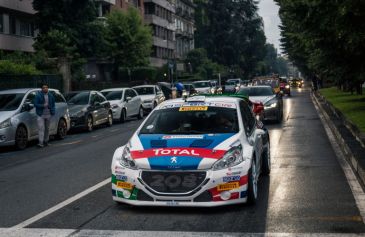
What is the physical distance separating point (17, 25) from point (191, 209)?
41819mm

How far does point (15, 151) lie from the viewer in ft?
57.3

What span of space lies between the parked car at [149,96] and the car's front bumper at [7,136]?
16484 mm

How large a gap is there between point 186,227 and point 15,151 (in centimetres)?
1144

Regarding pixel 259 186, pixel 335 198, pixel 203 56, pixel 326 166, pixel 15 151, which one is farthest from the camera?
pixel 203 56

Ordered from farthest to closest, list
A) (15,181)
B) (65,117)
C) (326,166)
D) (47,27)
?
1. (47,27)
2. (65,117)
3. (326,166)
4. (15,181)

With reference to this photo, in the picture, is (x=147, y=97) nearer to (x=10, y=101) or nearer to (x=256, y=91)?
(x=256, y=91)

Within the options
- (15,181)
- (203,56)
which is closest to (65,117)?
(15,181)

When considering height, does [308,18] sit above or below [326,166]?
above

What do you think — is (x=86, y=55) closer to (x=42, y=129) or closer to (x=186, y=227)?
(x=42, y=129)

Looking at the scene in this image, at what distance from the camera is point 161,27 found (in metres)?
86.6

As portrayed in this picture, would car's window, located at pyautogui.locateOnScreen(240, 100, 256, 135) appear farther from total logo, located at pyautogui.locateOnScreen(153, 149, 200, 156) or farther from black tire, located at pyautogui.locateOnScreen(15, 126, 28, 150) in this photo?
black tire, located at pyautogui.locateOnScreen(15, 126, 28, 150)

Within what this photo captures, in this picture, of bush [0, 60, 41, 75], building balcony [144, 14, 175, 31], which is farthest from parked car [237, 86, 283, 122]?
building balcony [144, 14, 175, 31]

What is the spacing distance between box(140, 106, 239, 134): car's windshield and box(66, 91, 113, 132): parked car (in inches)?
568

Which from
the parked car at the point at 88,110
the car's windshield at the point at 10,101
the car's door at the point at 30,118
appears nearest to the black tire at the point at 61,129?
the car's door at the point at 30,118
